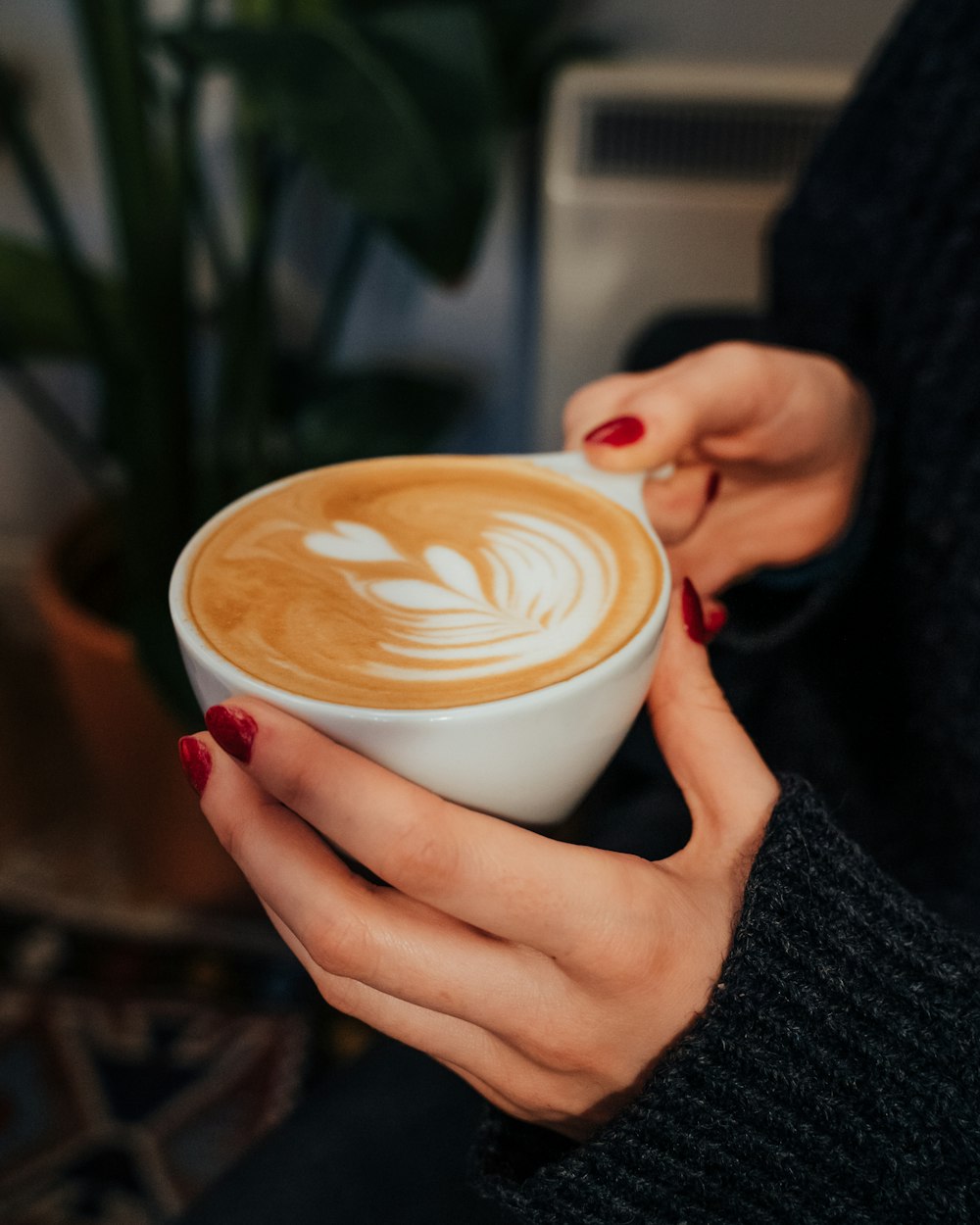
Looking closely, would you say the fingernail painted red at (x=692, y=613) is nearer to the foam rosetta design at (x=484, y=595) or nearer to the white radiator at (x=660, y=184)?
the foam rosetta design at (x=484, y=595)

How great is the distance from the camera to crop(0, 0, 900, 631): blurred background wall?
3.77ft

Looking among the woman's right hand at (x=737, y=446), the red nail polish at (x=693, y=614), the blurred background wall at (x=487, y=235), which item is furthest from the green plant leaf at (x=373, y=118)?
the blurred background wall at (x=487, y=235)

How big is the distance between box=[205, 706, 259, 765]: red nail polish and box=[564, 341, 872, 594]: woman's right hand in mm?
217

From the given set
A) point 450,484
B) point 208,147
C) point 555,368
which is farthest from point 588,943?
point 208,147

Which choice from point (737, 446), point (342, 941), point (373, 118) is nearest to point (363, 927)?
point (342, 941)

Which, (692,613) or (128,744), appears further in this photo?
(128,744)

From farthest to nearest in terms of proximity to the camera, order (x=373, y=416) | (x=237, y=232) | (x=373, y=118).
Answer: (x=237, y=232) → (x=373, y=416) → (x=373, y=118)

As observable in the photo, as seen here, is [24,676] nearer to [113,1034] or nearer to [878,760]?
[113,1034]

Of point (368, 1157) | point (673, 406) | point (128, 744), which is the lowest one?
point (128, 744)

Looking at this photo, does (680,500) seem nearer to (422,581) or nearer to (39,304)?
(422,581)

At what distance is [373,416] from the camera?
104 cm

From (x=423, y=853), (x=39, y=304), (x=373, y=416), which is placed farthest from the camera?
(x=373, y=416)

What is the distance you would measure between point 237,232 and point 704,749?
43.7 inches

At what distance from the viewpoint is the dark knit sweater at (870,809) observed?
352 millimetres
